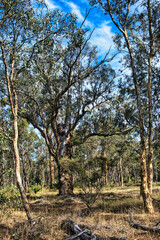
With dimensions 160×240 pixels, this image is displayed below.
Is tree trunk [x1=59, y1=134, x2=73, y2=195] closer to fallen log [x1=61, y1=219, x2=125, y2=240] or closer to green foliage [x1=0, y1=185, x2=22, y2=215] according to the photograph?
green foliage [x1=0, y1=185, x2=22, y2=215]

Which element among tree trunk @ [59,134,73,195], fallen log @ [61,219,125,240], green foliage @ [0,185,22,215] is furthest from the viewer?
tree trunk @ [59,134,73,195]

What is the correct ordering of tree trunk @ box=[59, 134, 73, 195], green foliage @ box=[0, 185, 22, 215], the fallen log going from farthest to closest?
1. tree trunk @ box=[59, 134, 73, 195]
2. green foliage @ box=[0, 185, 22, 215]
3. the fallen log

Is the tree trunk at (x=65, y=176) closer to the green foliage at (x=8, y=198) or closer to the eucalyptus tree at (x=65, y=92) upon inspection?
the eucalyptus tree at (x=65, y=92)

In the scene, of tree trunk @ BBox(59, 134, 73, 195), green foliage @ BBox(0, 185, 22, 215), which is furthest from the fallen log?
tree trunk @ BBox(59, 134, 73, 195)

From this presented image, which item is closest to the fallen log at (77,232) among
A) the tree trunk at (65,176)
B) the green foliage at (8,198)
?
the green foliage at (8,198)

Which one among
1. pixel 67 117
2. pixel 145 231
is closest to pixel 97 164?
pixel 145 231

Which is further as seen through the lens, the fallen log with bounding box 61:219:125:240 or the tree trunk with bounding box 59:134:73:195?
the tree trunk with bounding box 59:134:73:195

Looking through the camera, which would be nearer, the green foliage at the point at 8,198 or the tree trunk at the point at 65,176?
the green foliage at the point at 8,198

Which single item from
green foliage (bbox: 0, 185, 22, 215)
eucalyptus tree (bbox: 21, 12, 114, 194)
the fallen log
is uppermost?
eucalyptus tree (bbox: 21, 12, 114, 194)

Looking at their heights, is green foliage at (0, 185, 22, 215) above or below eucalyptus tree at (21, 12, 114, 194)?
below

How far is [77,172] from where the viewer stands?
7957 mm

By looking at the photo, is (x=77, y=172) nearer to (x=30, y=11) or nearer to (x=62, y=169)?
(x=62, y=169)

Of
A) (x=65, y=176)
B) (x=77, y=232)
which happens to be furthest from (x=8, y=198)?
A: (x=65, y=176)

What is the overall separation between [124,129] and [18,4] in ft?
28.5
